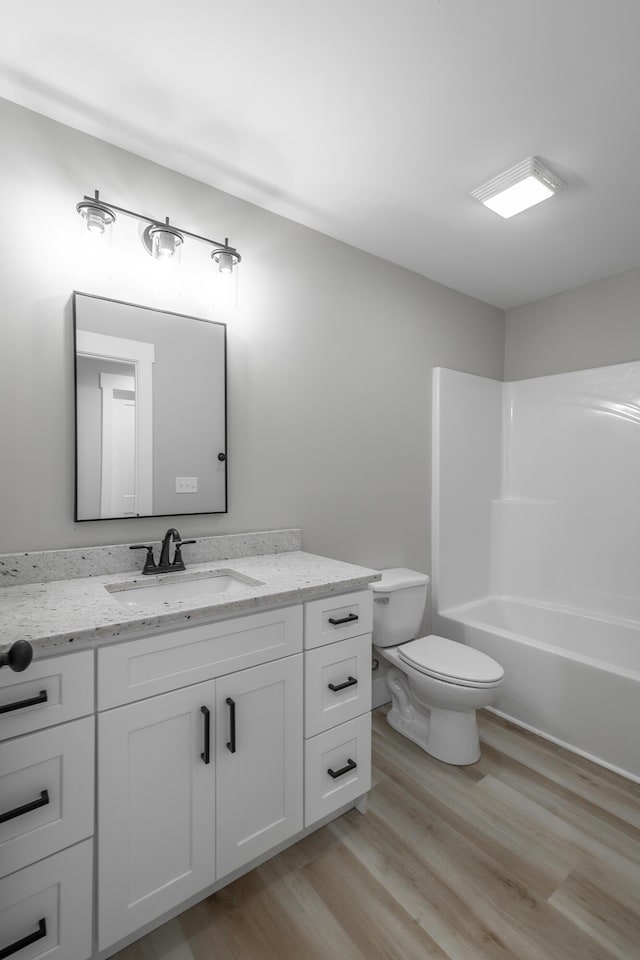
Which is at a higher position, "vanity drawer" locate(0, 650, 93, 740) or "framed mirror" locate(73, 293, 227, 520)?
"framed mirror" locate(73, 293, 227, 520)

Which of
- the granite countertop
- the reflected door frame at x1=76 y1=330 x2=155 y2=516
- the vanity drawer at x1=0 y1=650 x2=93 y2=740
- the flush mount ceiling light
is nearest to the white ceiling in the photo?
the flush mount ceiling light

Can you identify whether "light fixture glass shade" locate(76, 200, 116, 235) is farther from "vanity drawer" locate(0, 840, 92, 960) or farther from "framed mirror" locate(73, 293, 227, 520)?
"vanity drawer" locate(0, 840, 92, 960)

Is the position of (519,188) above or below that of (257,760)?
above

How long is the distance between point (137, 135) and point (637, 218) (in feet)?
7.02

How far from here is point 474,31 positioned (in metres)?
1.20

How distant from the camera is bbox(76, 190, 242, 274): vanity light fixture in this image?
1.46 meters

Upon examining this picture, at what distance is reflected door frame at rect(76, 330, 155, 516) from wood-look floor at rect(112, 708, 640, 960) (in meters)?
1.28

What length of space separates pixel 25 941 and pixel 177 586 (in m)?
0.89

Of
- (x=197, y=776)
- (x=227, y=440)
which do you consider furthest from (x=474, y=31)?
(x=197, y=776)

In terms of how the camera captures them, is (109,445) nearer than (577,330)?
Yes

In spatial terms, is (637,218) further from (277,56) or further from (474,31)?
(277,56)

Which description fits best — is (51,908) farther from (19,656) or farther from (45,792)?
(19,656)

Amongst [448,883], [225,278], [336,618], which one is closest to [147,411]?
[225,278]

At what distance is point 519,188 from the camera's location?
5.95ft
